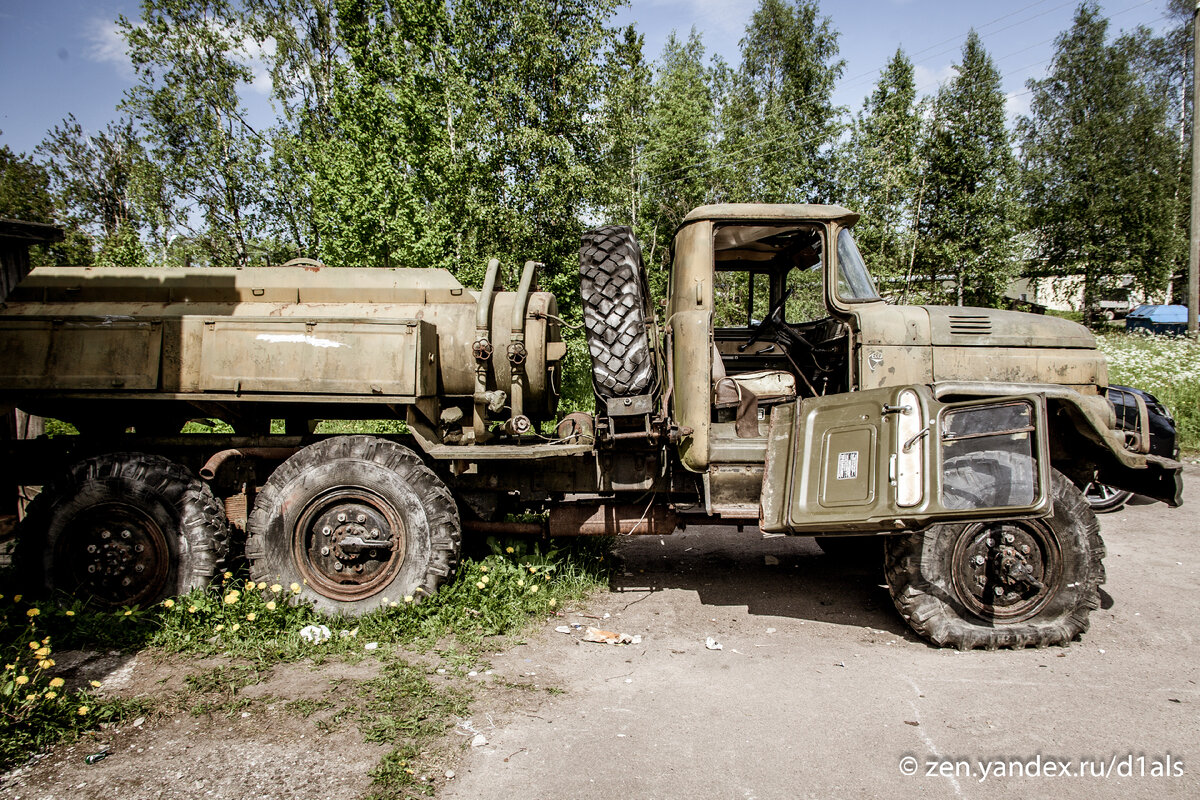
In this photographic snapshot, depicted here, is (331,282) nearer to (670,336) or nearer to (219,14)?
(670,336)

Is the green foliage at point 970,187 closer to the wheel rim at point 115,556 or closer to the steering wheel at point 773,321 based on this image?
the steering wheel at point 773,321

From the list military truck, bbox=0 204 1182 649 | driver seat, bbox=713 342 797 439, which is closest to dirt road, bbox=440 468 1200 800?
military truck, bbox=0 204 1182 649

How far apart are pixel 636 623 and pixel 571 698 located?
1.17 m

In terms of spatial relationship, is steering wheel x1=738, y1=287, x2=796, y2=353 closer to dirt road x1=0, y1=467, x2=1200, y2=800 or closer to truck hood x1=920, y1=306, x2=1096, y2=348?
truck hood x1=920, y1=306, x2=1096, y2=348

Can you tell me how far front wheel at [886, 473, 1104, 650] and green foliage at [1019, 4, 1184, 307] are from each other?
2879 centimetres

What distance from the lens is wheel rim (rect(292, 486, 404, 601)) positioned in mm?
4625

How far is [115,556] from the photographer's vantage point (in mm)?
4676

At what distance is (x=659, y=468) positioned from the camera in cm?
497

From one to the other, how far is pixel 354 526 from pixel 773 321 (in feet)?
12.2

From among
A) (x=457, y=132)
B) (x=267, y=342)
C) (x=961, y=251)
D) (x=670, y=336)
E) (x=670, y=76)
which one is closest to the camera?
(x=267, y=342)

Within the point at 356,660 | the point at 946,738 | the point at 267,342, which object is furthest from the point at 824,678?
the point at 267,342

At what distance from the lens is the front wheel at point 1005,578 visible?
4297 mm

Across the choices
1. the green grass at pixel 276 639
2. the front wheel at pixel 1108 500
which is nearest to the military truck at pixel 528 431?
the green grass at pixel 276 639

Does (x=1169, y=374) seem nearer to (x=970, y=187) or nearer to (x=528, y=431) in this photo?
(x=970, y=187)
